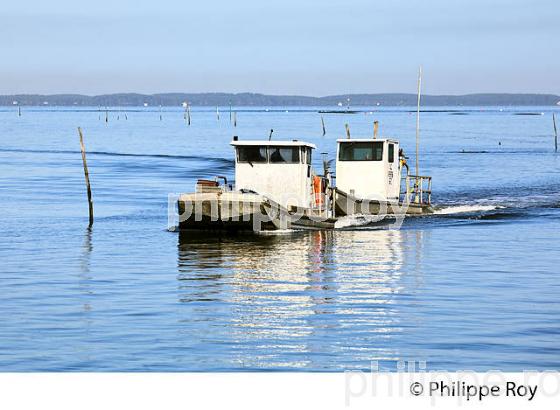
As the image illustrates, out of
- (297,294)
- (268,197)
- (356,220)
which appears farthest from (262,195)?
(297,294)

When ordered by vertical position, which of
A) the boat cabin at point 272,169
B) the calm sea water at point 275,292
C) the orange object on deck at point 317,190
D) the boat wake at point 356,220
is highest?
the boat cabin at point 272,169

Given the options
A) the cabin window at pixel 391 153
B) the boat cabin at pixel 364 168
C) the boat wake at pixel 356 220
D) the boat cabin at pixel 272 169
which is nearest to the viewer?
the boat cabin at pixel 272 169

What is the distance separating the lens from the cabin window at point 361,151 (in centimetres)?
4647

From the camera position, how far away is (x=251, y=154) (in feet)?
131

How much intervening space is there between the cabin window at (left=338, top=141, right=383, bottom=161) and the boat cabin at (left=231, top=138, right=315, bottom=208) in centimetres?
714

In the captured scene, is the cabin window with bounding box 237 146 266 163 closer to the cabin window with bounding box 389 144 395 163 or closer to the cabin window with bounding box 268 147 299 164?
the cabin window with bounding box 268 147 299 164

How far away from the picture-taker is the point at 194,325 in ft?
72.7

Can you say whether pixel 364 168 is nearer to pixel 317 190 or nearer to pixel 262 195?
pixel 317 190

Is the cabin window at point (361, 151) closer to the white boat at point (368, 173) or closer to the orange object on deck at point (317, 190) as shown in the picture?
the white boat at point (368, 173)

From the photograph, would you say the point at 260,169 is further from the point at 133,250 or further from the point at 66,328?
the point at 66,328

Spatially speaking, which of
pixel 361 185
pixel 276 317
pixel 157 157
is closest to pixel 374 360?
pixel 276 317

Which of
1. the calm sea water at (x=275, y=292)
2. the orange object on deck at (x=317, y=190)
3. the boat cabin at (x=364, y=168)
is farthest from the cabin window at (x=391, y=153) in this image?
the orange object on deck at (x=317, y=190)

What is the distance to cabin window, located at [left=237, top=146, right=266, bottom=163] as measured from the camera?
3978cm

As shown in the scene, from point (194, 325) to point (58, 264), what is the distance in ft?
37.7
